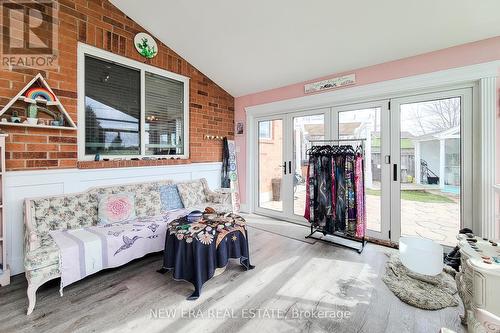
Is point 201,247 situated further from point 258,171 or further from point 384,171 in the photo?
point 258,171

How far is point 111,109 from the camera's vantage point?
10.5ft

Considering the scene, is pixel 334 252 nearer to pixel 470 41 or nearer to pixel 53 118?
pixel 470 41

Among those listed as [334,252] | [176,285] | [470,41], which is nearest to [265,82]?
[470,41]

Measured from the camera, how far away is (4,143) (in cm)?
221

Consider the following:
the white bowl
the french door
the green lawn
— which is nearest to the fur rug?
the white bowl

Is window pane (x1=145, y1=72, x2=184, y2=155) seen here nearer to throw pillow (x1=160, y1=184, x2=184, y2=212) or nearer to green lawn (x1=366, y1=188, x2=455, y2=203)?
throw pillow (x1=160, y1=184, x2=184, y2=212)

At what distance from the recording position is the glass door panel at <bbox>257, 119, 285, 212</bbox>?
4.41m

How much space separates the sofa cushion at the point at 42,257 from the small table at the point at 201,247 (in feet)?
2.93

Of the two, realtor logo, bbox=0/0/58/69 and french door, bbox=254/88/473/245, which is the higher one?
realtor logo, bbox=0/0/58/69

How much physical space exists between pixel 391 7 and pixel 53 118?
3816 millimetres

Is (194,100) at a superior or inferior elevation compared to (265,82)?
inferior

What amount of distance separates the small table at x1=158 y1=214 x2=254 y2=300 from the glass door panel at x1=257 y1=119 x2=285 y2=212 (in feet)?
6.82

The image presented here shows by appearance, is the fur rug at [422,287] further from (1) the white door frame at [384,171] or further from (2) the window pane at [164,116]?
(2) the window pane at [164,116]

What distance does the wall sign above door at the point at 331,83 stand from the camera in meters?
3.34
